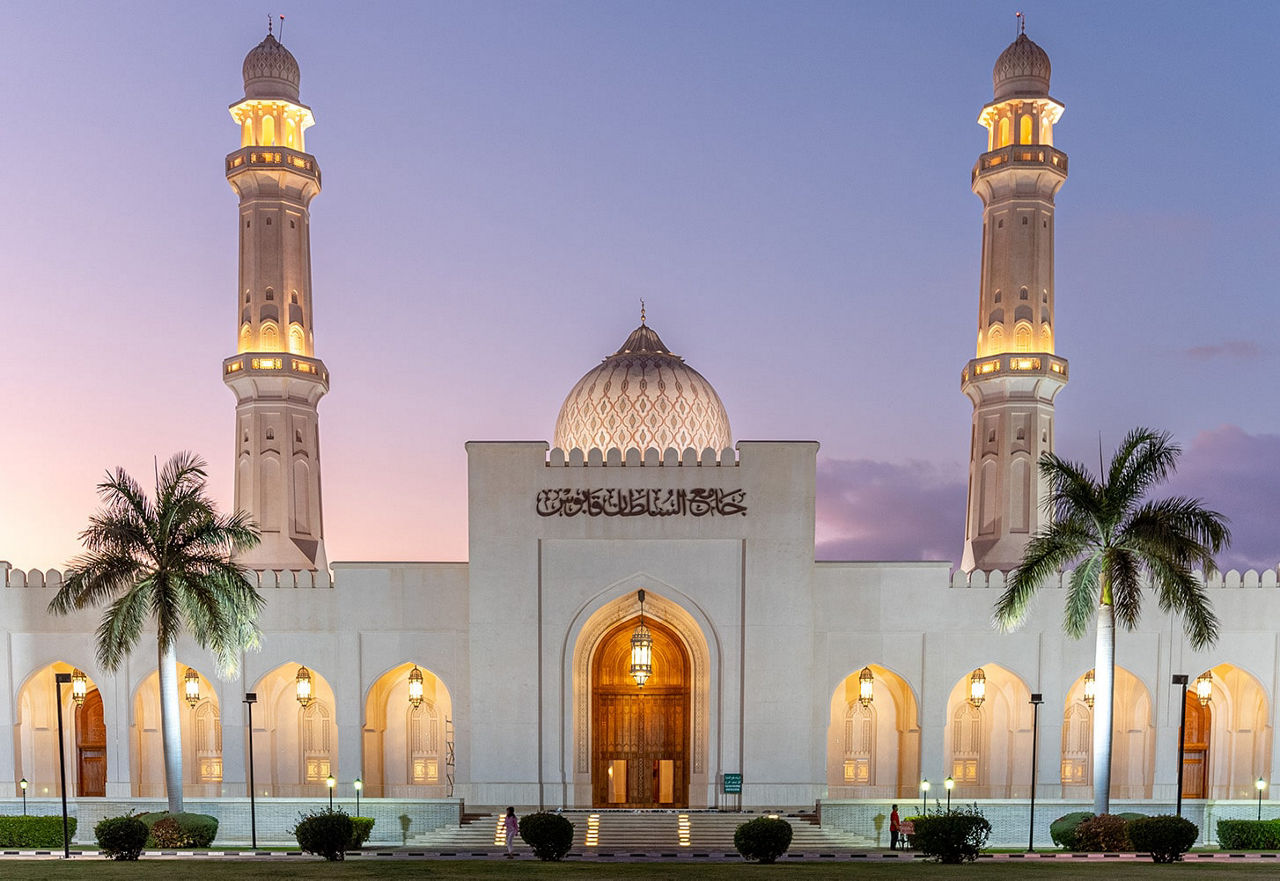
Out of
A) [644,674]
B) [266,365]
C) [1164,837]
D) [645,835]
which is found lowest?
[1164,837]

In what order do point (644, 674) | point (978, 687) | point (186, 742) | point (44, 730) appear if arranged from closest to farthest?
point (644, 674) < point (978, 687) < point (44, 730) < point (186, 742)

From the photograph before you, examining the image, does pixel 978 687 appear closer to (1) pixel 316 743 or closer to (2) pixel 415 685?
(2) pixel 415 685

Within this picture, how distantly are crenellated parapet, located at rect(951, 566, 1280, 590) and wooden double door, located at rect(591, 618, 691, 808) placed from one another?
5240mm

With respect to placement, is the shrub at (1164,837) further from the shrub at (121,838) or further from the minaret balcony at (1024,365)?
the minaret balcony at (1024,365)

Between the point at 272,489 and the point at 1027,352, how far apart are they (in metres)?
16.8

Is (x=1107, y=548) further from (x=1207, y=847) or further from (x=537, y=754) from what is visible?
(x=537, y=754)

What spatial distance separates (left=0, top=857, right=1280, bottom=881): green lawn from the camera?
42.1ft

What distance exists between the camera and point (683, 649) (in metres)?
22.7

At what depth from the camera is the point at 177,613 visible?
18.7m

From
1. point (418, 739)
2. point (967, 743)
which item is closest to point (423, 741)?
point (418, 739)

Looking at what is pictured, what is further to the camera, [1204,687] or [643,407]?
[643,407]

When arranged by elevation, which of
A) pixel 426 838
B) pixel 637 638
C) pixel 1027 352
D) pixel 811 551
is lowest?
pixel 426 838

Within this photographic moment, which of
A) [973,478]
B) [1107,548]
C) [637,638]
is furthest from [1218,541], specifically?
[973,478]

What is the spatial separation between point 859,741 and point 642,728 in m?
4.37
